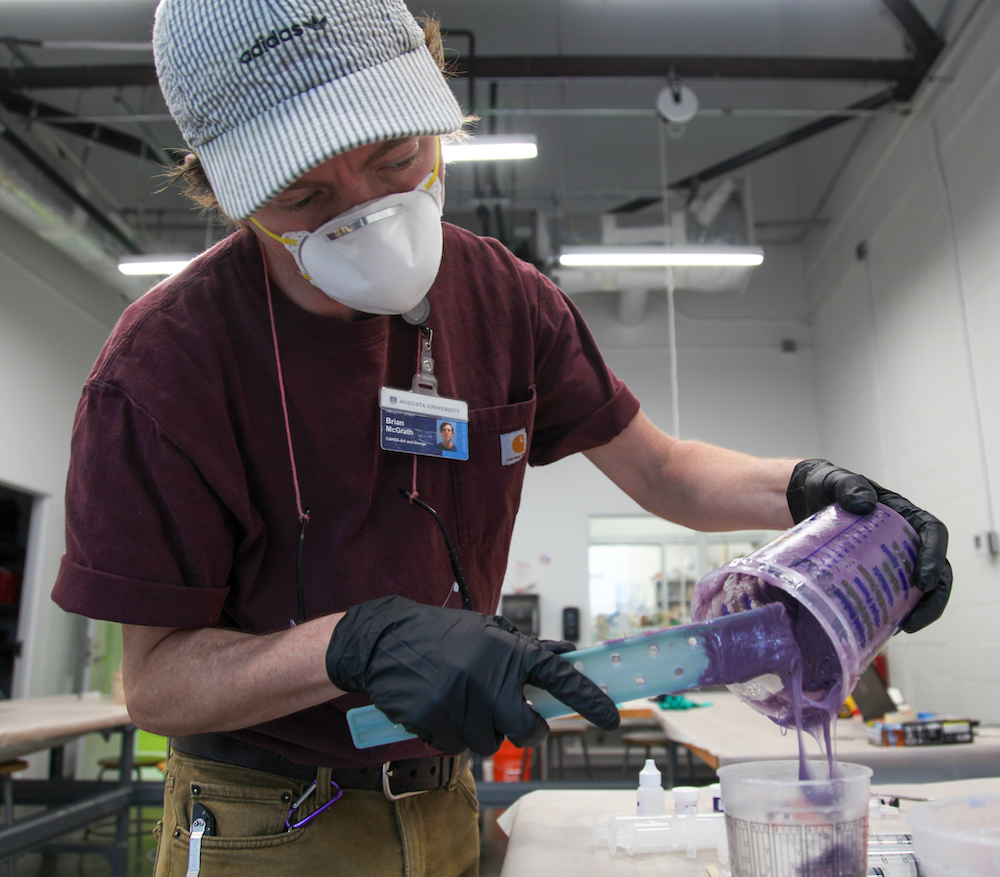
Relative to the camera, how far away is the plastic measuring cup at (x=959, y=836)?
61 centimetres

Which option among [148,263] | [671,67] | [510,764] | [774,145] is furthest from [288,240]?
[774,145]

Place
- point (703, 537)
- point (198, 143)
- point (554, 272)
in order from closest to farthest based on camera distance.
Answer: point (198, 143) < point (554, 272) < point (703, 537)

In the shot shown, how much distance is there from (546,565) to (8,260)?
4.72m

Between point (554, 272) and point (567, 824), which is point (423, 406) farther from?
point (554, 272)

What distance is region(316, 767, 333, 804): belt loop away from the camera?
0.88 m

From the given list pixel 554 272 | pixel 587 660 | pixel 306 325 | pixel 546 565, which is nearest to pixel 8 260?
pixel 554 272

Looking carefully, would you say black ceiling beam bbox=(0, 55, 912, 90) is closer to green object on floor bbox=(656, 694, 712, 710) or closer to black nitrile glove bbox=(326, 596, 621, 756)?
green object on floor bbox=(656, 694, 712, 710)

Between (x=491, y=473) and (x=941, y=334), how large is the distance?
4.65m

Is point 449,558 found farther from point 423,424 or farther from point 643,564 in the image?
point 643,564

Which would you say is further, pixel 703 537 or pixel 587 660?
pixel 703 537

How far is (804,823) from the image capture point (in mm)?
657

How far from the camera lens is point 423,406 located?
96cm

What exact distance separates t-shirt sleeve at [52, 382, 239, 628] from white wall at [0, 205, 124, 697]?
538 cm

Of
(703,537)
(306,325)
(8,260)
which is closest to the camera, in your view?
(306,325)
